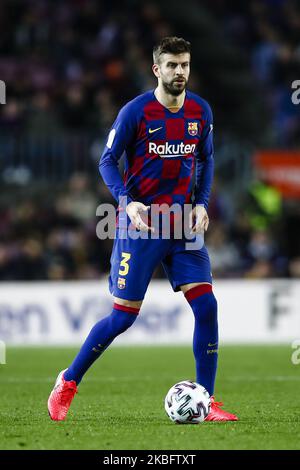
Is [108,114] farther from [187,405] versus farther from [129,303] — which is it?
[187,405]

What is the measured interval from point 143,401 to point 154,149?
2364mm

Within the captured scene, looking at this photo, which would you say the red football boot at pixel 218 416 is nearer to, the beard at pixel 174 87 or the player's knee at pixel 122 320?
the player's knee at pixel 122 320

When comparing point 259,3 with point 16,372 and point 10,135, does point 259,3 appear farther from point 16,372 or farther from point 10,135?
point 16,372

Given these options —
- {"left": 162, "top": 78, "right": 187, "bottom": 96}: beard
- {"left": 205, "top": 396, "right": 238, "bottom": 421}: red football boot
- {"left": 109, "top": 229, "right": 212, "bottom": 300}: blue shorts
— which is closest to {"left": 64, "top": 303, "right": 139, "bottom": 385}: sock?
{"left": 109, "top": 229, "right": 212, "bottom": 300}: blue shorts

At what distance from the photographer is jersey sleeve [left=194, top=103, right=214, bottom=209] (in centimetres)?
746

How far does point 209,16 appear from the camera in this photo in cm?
2122

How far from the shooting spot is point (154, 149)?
23.9ft

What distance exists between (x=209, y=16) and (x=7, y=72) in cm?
494

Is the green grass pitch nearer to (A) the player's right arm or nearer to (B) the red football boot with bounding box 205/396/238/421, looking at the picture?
(B) the red football boot with bounding box 205/396/238/421

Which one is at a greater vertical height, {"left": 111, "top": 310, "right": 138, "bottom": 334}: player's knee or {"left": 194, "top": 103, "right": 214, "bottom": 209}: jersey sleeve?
{"left": 194, "top": 103, "right": 214, "bottom": 209}: jersey sleeve

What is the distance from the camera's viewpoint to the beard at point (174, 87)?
282 inches

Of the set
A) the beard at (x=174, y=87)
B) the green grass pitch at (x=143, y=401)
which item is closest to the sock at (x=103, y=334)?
the green grass pitch at (x=143, y=401)

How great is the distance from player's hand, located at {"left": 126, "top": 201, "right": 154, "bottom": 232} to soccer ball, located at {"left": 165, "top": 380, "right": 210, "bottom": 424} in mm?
1053

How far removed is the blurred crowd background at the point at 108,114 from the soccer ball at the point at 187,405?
8722 millimetres
